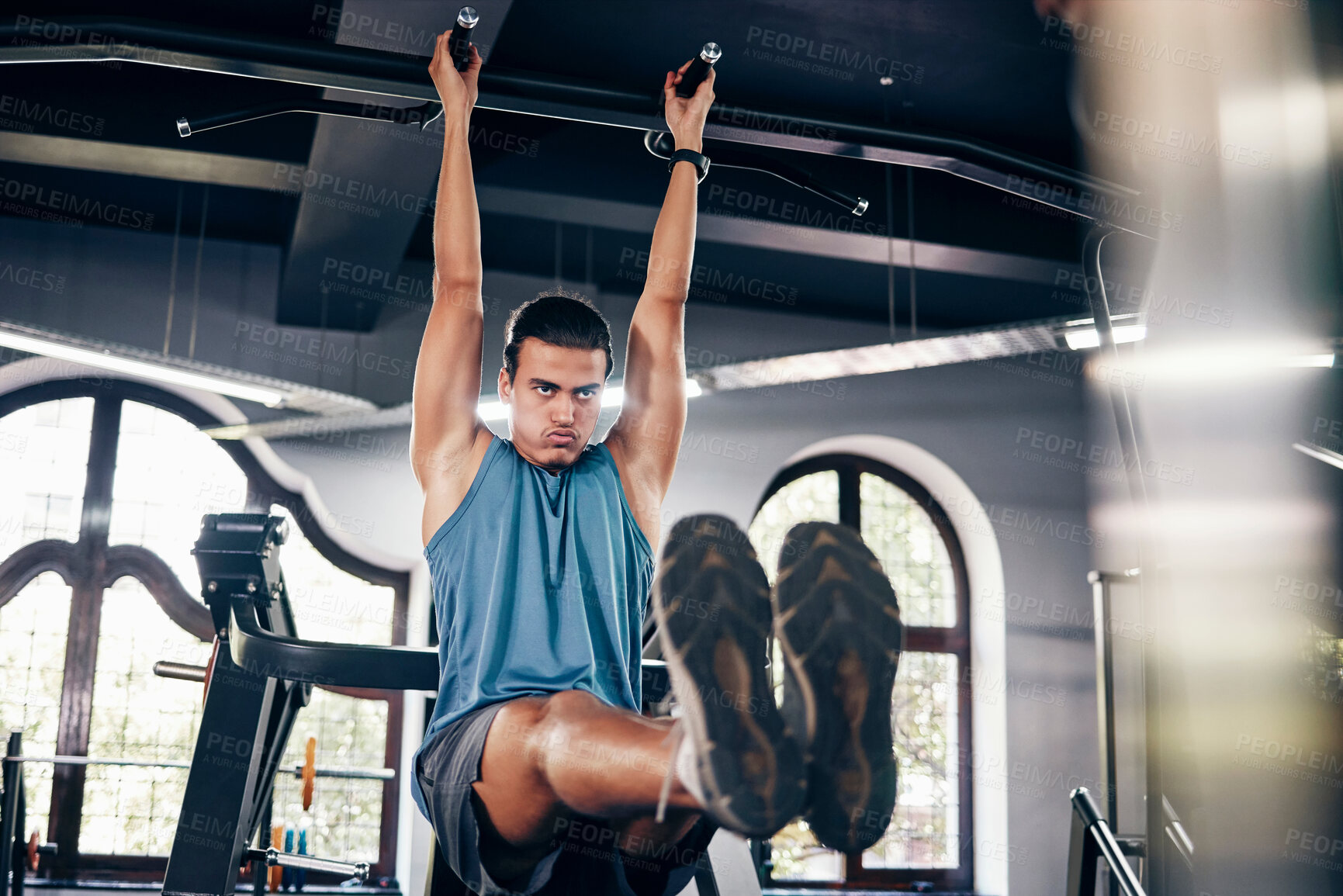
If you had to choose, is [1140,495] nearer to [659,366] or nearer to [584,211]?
[659,366]

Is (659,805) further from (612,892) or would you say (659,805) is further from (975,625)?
(975,625)

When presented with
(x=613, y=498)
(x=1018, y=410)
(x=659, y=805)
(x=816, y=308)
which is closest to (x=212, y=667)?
(x=613, y=498)

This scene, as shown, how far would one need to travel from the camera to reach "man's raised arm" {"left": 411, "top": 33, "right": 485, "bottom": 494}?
1.92 metres

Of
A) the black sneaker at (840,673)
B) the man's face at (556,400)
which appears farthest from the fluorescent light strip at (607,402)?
the black sneaker at (840,673)

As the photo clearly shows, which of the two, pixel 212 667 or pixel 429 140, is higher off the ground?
pixel 429 140

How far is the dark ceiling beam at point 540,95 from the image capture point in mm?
1743

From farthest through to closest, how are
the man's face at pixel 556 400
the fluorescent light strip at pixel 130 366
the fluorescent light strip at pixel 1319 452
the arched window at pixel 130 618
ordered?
1. the arched window at pixel 130 618
2. the fluorescent light strip at pixel 130 366
3. the man's face at pixel 556 400
4. the fluorescent light strip at pixel 1319 452

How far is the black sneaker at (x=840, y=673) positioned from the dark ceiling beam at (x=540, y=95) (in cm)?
68

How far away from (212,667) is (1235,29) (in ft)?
7.08

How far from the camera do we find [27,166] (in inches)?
198

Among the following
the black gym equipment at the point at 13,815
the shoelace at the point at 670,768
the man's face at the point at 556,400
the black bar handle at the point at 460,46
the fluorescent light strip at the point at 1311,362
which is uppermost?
the black bar handle at the point at 460,46

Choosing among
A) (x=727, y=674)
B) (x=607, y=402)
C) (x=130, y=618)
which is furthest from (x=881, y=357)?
(x=130, y=618)

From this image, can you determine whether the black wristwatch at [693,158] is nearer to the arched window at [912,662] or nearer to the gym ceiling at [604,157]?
the gym ceiling at [604,157]

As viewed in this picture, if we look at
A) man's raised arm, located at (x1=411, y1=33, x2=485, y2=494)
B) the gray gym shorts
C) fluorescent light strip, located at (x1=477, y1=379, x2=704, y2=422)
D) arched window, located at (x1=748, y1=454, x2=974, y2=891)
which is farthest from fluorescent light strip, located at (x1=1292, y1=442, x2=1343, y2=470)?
arched window, located at (x1=748, y1=454, x2=974, y2=891)
